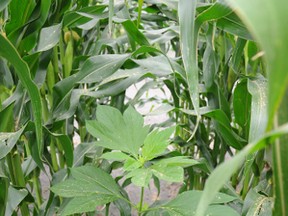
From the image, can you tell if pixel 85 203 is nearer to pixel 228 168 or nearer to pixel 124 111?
pixel 124 111

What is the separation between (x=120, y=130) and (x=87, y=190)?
9 centimetres

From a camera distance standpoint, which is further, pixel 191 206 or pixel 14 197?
pixel 14 197

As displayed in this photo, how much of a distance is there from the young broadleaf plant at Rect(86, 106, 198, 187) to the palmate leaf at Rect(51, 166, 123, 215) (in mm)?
52

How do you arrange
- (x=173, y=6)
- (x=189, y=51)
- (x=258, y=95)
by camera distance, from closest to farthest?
(x=189, y=51), (x=258, y=95), (x=173, y=6)

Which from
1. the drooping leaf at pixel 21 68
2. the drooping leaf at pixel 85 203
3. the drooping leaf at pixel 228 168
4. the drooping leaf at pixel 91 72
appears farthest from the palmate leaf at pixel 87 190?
the drooping leaf at pixel 228 168

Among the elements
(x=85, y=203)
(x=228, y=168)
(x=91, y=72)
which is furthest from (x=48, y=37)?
(x=228, y=168)

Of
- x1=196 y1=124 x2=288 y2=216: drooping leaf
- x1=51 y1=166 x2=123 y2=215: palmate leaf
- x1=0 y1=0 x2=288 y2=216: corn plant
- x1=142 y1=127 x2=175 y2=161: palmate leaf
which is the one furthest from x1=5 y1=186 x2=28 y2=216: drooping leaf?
x1=196 y1=124 x2=288 y2=216: drooping leaf

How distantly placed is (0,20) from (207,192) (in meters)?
0.59

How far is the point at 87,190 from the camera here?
54 cm

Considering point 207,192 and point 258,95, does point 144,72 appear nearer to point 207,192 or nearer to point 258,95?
point 258,95

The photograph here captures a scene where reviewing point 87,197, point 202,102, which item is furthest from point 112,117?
point 202,102

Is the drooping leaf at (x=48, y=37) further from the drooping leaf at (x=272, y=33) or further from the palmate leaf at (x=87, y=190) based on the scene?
the drooping leaf at (x=272, y=33)

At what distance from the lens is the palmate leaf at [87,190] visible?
53cm

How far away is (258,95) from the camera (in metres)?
0.60
